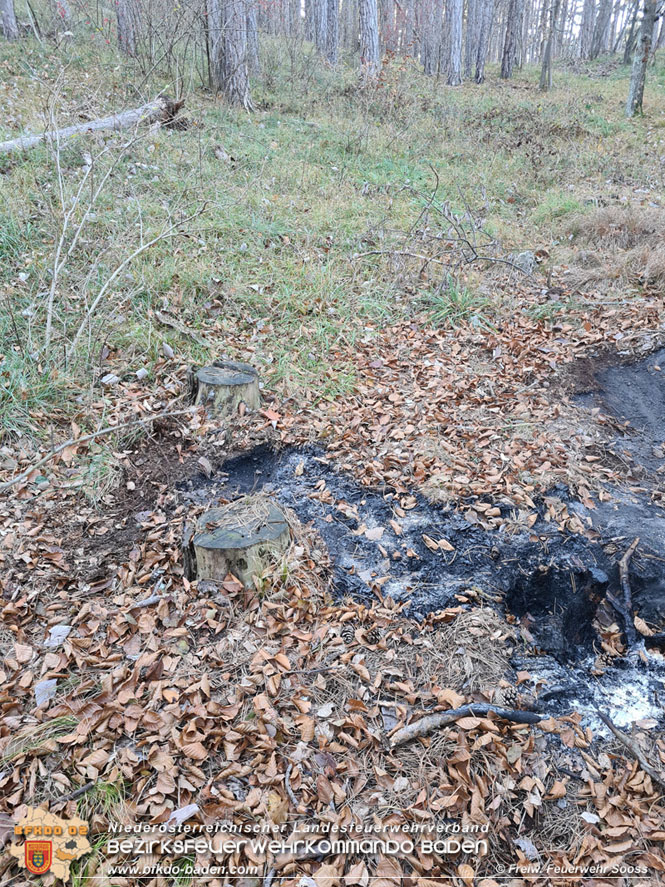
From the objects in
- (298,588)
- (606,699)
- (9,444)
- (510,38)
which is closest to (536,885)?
(606,699)

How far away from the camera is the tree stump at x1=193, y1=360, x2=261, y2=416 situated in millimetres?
3912

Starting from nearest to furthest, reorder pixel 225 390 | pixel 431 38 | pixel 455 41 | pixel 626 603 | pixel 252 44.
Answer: pixel 626 603 < pixel 225 390 < pixel 252 44 < pixel 455 41 < pixel 431 38

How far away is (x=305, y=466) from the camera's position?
3.70 m

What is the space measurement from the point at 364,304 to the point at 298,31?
10.8 m

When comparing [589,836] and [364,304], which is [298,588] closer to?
[589,836]

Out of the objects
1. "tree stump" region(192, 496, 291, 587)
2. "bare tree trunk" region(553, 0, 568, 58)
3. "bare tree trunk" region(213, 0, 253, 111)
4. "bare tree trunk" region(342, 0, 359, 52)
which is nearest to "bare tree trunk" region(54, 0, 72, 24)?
"bare tree trunk" region(213, 0, 253, 111)

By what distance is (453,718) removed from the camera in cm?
222

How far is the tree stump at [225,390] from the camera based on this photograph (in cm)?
391

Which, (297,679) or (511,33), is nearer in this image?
(297,679)

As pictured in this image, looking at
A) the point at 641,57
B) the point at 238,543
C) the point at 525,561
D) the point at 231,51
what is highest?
the point at 641,57

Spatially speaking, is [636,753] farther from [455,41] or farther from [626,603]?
[455,41]

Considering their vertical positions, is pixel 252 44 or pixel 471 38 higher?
pixel 471 38

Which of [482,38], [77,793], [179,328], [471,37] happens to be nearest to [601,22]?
[471,37]

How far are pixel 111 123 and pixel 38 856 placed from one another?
7.92 m
